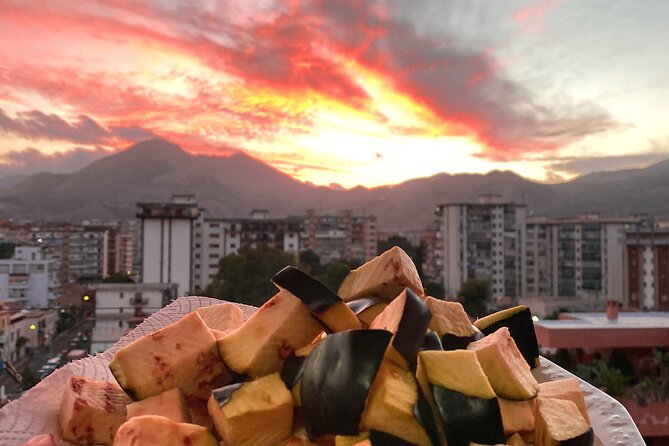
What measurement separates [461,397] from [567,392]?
Result: 40 centimetres

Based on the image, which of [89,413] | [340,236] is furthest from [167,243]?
[89,413]

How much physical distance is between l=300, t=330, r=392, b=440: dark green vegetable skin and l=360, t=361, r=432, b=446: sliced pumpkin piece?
0.03 metres

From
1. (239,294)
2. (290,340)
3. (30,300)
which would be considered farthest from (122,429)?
(30,300)

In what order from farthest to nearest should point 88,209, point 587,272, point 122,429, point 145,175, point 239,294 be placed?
point 145,175, point 88,209, point 587,272, point 239,294, point 122,429

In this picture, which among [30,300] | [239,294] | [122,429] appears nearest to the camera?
[122,429]

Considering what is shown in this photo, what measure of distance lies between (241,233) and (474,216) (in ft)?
57.2

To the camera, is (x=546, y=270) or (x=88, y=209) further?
(x=88, y=209)

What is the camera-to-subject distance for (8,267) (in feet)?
122

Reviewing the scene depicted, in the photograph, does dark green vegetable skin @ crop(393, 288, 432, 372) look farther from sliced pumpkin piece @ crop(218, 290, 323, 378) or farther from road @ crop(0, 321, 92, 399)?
road @ crop(0, 321, 92, 399)

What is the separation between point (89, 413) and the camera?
126 centimetres

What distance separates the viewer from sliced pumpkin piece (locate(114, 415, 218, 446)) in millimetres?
1028

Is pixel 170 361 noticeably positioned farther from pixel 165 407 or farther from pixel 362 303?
pixel 362 303

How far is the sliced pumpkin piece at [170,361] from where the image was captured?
50.2 inches

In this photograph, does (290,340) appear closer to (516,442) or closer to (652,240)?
(516,442)
